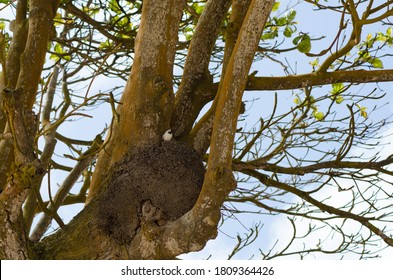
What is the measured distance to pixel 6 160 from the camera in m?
3.18

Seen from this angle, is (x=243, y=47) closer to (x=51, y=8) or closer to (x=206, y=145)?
(x=206, y=145)

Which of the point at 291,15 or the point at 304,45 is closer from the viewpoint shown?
the point at 304,45

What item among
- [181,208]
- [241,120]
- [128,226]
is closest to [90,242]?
[128,226]

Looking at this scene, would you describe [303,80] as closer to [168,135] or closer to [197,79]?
[197,79]

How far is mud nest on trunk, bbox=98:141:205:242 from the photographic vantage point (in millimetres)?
2570

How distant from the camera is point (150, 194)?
2586 millimetres

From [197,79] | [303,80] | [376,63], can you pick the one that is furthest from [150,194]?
[376,63]

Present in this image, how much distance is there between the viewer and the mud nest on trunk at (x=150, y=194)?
257 cm

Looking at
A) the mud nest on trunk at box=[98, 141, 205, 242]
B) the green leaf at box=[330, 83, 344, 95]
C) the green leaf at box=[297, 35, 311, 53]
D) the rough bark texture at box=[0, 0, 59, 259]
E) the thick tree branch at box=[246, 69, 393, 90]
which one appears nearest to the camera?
the rough bark texture at box=[0, 0, 59, 259]

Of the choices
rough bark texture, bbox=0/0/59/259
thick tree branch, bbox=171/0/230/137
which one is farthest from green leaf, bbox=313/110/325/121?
rough bark texture, bbox=0/0/59/259

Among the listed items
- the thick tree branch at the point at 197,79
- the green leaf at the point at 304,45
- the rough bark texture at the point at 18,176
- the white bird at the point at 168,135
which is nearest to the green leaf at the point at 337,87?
the green leaf at the point at 304,45

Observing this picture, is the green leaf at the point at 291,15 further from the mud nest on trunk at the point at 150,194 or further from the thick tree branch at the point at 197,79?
the mud nest on trunk at the point at 150,194

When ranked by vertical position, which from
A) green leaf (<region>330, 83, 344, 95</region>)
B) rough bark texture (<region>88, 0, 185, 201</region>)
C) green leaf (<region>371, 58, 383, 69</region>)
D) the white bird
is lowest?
the white bird

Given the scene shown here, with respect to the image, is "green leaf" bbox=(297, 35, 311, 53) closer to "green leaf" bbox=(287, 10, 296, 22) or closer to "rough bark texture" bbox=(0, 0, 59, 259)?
"green leaf" bbox=(287, 10, 296, 22)
